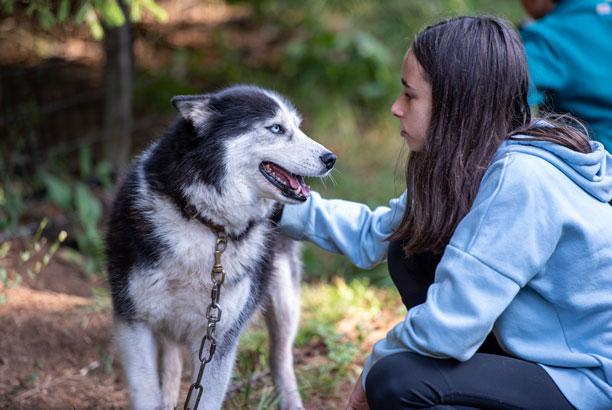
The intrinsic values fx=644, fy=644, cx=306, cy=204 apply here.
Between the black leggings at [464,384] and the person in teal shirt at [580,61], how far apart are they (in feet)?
5.38

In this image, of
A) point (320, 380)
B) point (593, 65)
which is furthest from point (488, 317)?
point (593, 65)

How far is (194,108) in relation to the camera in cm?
237

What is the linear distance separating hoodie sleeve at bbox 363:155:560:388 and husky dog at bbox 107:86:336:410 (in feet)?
2.36

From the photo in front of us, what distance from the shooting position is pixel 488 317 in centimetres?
178

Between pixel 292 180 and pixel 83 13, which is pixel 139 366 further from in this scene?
pixel 83 13

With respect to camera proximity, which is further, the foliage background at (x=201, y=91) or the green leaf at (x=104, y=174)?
the green leaf at (x=104, y=174)

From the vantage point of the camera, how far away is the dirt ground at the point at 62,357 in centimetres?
284

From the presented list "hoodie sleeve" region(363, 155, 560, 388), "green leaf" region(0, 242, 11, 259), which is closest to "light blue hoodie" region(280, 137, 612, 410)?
"hoodie sleeve" region(363, 155, 560, 388)

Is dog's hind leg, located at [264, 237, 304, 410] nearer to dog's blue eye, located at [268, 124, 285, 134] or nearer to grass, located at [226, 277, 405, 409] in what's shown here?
grass, located at [226, 277, 405, 409]

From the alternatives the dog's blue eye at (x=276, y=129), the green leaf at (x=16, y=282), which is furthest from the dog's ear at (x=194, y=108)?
the green leaf at (x=16, y=282)

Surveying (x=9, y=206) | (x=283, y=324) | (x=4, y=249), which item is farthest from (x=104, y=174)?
(x=283, y=324)

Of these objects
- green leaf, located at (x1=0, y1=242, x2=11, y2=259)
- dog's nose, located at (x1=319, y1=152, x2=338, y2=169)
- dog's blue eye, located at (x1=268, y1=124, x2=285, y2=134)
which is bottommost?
green leaf, located at (x1=0, y1=242, x2=11, y2=259)

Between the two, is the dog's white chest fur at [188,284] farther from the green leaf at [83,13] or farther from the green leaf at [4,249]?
the green leaf at [4,249]

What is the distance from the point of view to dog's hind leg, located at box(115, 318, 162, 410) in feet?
7.75
